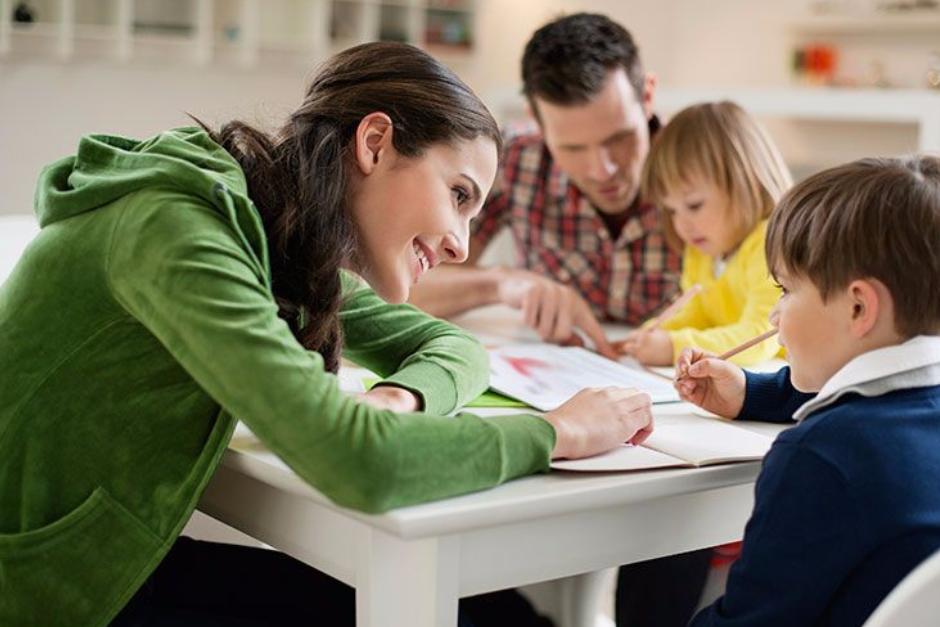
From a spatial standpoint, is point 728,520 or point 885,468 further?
point 728,520

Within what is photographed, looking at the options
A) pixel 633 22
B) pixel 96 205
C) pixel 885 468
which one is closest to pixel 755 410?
pixel 885 468

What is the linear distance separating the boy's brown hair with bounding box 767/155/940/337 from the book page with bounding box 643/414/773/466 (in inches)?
6.9

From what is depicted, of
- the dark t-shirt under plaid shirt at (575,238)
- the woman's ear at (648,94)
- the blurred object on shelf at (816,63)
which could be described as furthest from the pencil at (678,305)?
the blurred object on shelf at (816,63)

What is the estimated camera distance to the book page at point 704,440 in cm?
121

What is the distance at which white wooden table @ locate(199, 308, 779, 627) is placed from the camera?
1.03 meters

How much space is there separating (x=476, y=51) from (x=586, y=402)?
390cm

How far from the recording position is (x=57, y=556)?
1140 millimetres

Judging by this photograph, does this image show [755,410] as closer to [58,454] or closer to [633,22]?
[58,454]

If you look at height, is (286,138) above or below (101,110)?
above

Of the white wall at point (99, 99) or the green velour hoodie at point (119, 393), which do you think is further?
the white wall at point (99, 99)

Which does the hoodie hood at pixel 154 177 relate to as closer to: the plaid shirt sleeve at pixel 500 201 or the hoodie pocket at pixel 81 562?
the hoodie pocket at pixel 81 562

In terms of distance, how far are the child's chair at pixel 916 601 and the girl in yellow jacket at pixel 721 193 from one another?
980mm

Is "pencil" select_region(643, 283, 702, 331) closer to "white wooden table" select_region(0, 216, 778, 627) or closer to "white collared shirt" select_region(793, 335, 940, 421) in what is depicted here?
"white wooden table" select_region(0, 216, 778, 627)

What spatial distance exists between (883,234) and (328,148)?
20.8 inches
